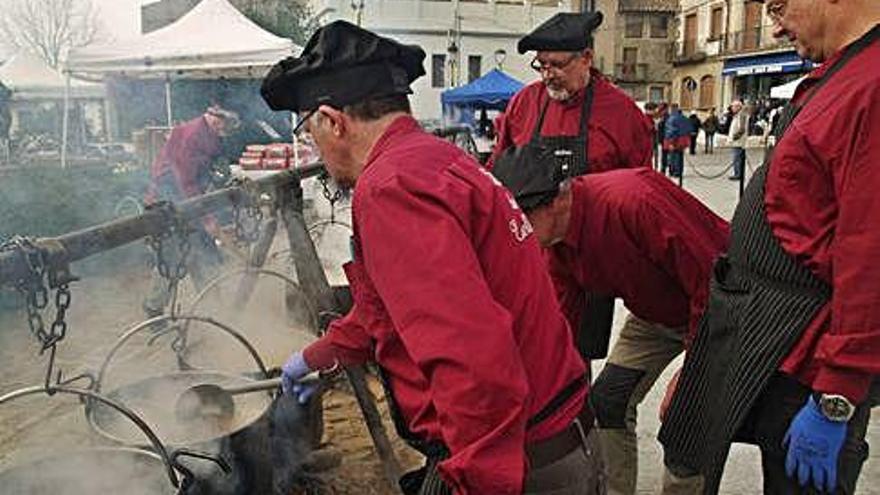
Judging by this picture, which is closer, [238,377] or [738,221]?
[738,221]

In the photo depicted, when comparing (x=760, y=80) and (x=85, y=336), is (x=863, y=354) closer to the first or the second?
(x=85, y=336)

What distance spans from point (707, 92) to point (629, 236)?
50.6 meters

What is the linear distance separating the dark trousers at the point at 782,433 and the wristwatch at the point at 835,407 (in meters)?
0.07

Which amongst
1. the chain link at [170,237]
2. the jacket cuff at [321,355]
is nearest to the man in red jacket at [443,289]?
the jacket cuff at [321,355]

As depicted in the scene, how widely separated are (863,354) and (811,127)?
53cm

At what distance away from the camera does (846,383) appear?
172cm

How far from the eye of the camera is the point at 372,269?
54.1 inches

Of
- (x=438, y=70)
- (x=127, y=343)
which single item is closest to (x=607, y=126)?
(x=127, y=343)

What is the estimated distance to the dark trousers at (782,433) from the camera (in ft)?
6.10

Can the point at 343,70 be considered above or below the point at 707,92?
below

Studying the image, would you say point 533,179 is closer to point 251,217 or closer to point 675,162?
point 251,217

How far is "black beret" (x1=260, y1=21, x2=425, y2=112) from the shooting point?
5.01ft

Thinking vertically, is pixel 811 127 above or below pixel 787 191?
above

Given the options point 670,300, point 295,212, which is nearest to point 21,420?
point 295,212
